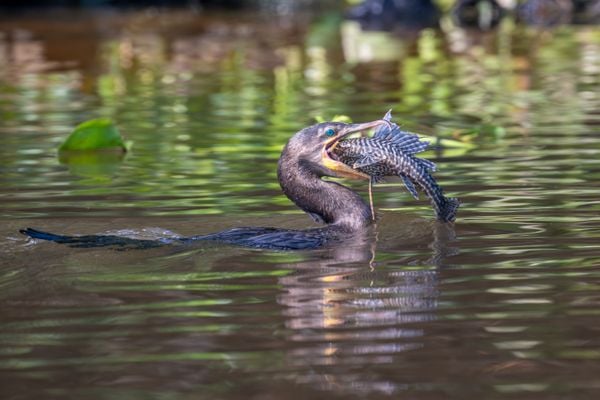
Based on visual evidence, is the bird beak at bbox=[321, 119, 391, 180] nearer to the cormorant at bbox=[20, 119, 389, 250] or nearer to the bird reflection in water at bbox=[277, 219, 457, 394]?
the cormorant at bbox=[20, 119, 389, 250]

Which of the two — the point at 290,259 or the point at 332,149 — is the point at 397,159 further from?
the point at 290,259

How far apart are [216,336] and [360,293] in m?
0.83

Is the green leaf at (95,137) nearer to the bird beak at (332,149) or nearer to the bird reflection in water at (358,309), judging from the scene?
the bird beak at (332,149)

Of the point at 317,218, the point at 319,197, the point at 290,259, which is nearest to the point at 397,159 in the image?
the point at 319,197

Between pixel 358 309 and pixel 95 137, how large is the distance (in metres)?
5.08

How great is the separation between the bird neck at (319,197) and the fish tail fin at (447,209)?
37cm

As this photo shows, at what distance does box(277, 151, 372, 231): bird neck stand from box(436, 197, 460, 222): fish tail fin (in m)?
0.37

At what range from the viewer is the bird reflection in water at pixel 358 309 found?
14.1ft

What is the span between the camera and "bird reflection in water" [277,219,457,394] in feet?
14.1

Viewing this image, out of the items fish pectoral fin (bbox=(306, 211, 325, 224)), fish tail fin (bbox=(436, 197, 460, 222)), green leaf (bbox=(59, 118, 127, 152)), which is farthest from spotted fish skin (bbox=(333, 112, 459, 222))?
green leaf (bbox=(59, 118, 127, 152))

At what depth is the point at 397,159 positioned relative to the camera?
666cm

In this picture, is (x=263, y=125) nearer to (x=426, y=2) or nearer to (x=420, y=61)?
(x=420, y=61)

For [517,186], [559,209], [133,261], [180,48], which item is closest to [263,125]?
[517,186]

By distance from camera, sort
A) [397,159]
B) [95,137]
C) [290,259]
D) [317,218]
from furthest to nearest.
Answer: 1. [95,137]
2. [317,218]
3. [397,159]
4. [290,259]
